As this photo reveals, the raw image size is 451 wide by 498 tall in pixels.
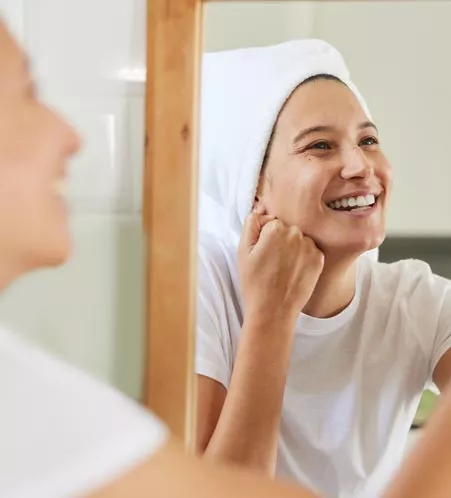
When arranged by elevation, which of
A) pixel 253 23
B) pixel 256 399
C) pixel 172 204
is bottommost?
pixel 256 399

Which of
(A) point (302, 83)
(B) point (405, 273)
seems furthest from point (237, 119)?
(B) point (405, 273)

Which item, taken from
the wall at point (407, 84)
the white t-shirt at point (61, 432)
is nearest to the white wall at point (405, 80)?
the wall at point (407, 84)

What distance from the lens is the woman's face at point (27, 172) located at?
0.39m

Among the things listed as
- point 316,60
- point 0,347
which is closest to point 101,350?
point 0,347

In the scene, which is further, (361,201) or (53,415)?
(361,201)

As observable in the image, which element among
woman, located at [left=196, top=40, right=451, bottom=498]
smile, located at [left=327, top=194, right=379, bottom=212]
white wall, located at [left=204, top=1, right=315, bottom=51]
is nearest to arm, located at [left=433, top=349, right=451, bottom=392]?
woman, located at [left=196, top=40, right=451, bottom=498]

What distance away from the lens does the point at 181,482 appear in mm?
330

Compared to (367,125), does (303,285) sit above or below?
below

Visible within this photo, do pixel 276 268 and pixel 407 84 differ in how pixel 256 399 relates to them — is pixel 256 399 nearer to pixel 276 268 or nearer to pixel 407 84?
pixel 276 268

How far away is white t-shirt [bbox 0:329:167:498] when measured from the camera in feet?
1.05

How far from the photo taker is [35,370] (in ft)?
1.19

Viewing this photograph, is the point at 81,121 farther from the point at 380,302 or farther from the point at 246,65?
the point at 380,302

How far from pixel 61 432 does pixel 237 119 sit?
0.83 feet

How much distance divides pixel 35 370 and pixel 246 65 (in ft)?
0.84
